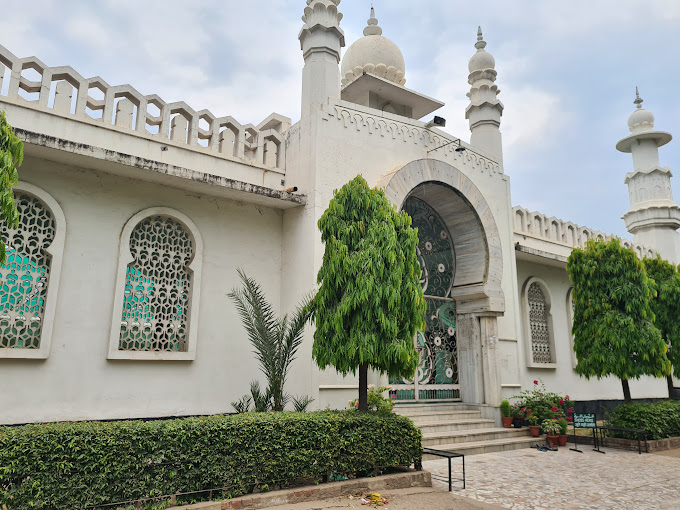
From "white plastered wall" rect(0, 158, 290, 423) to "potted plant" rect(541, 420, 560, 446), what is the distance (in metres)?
5.08

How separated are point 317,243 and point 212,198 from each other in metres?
1.98

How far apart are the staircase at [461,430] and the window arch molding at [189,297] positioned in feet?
12.9

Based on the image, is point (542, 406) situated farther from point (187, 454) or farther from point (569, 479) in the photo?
point (187, 454)

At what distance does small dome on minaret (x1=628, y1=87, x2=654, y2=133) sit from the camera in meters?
16.7

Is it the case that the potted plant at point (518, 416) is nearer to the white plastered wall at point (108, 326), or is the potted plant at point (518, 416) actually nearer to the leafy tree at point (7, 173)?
the white plastered wall at point (108, 326)

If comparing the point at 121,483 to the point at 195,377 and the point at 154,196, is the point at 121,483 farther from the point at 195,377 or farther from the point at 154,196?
the point at 154,196

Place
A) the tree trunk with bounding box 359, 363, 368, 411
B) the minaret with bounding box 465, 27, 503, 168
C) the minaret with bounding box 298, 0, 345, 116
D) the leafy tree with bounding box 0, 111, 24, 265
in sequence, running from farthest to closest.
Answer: the minaret with bounding box 465, 27, 503, 168 < the minaret with bounding box 298, 0, 345, 116 < the tree trunk with bounding box 359, 363, 368, 411 < the leafy tree with bounding box 0, 111, 24, 265

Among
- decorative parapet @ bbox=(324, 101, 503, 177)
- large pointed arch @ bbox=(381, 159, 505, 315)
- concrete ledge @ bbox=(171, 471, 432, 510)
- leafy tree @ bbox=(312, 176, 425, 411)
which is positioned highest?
decorative parapet @ bbox=(324, 101, 503, 177)

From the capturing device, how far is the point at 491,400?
10.1 m

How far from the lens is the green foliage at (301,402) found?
723 centimetres

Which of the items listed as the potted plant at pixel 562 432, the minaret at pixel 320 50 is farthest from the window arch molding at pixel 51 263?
the potted plant at pixel 562 432

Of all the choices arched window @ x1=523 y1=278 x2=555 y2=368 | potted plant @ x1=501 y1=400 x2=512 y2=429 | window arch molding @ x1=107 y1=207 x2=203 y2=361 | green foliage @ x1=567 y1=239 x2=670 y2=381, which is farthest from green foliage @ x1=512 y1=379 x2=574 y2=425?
window arch molding @ x1=107 y1=207 x2=203 y2=361

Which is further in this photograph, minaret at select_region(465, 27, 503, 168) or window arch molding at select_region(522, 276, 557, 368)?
window arch molding at select_region(522, 276, 557, 368)

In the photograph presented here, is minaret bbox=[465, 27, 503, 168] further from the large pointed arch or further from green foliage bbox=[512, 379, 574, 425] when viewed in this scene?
green foliage bbox=[512, 379, 574, 425]
